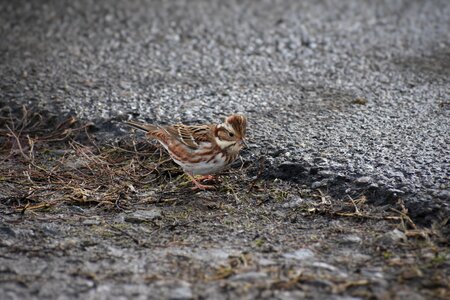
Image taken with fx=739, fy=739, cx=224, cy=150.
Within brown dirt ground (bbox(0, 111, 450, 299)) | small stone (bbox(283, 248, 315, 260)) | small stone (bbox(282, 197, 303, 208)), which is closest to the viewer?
brown dirt ground (bbox(0, 111, 450, 299))

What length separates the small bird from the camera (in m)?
5.18

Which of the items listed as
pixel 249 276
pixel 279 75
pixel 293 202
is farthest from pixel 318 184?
pixel 279 75

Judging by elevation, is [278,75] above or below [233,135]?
below

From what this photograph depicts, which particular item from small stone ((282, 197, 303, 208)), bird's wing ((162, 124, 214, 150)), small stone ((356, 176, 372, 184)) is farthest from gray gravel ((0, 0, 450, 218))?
bird's wing ((162, 124, 214, 150))

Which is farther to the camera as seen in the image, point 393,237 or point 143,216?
point 143,216

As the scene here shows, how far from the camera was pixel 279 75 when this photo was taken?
7121 millimetres

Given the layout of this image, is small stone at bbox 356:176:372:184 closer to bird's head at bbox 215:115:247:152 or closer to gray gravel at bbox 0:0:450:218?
gray gravel at bbox 0:0:450:218

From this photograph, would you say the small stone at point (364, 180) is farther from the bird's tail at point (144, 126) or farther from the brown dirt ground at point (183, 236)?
the bird's tail at point (144, 126)

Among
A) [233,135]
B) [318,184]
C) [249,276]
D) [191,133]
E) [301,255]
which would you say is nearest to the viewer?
[249,276]

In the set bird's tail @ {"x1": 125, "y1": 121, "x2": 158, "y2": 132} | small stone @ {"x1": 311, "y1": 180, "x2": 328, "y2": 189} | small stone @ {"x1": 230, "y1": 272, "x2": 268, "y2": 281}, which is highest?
small stone @ {"x1": 311, "y1": 180, "x2": 328, "y2": 189}

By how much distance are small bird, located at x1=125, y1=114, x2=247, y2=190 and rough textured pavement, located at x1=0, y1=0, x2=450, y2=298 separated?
10.9 inches

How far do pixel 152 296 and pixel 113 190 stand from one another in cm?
156

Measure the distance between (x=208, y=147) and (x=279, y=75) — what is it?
212 centimetres

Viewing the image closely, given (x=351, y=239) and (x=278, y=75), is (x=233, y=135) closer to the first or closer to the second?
(x=351, y=239)
